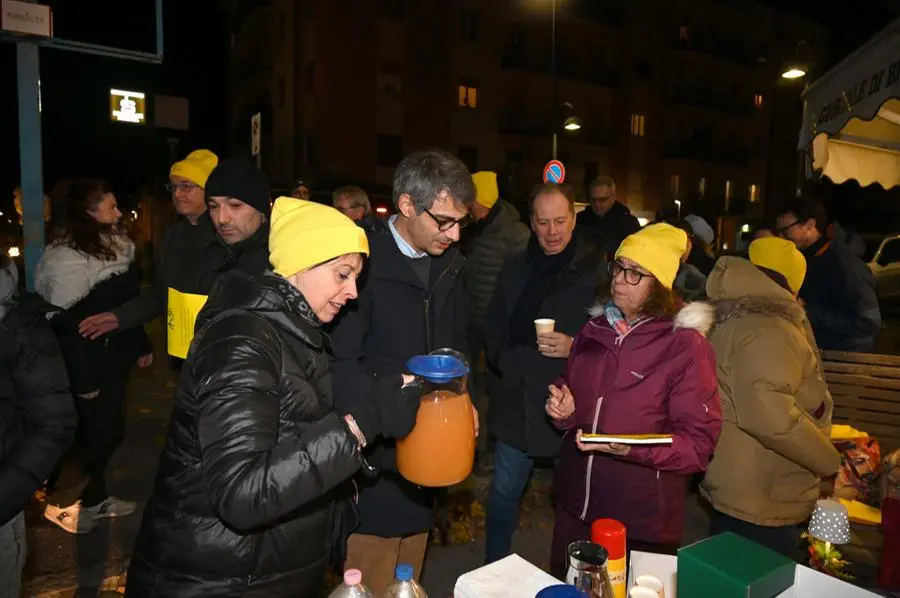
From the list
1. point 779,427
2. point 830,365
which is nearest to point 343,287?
point 779,427

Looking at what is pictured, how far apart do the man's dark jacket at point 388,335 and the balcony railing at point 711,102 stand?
41.1 meters

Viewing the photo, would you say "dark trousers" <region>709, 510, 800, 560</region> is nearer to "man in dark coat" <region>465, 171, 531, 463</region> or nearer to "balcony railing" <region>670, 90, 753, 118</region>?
"man in dark coat" <region>465, 171, 531, 463</region>

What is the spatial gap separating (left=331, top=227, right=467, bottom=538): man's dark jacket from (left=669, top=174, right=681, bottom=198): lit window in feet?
132

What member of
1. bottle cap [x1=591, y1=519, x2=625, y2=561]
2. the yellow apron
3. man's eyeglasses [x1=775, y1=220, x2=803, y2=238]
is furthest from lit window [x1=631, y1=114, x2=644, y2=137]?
bottle cap [x1=591, y1=519, x2=625, y2=561]

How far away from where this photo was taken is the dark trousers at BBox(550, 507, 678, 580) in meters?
2.68

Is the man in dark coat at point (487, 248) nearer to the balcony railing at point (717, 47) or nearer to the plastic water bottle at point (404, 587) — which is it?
the plastic water bottle at point (404, 587)

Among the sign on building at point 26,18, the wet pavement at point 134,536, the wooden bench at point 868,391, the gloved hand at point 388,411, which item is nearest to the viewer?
the gloved hand at point 388,411

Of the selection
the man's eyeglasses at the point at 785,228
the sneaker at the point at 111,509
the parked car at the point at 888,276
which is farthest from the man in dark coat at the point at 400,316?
the parked car at the point at 888,276

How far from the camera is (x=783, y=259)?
3.50m

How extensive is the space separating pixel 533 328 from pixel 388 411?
1.85m

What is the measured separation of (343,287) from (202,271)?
1.76 meters

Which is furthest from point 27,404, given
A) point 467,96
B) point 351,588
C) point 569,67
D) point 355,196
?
point 569,67

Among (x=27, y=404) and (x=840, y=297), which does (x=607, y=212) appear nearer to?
(x=840, y=297)

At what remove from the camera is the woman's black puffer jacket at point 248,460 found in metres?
1.57
